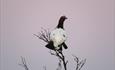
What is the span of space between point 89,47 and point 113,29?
255 mm

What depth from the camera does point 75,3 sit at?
1736mm

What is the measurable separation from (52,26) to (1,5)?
0.46 metres

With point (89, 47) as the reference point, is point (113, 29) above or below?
above

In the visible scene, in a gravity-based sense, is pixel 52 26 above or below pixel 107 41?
above

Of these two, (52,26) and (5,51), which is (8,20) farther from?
(52,26)

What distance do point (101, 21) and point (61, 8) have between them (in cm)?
35

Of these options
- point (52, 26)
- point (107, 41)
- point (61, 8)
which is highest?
point (61, 8)

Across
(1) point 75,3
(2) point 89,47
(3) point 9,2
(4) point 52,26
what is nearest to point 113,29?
(2) point 89,47

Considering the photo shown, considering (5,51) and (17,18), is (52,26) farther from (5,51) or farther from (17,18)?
(5,51)

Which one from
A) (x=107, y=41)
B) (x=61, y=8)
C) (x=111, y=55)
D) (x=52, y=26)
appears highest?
(x=61, y=8)

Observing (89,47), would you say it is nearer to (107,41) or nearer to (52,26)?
(107,41)

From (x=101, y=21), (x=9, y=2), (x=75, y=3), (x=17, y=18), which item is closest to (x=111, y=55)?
(x=101, y=21)

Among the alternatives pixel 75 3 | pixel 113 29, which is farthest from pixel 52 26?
pixel 113 29

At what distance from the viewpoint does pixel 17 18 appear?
1720 millimetres
